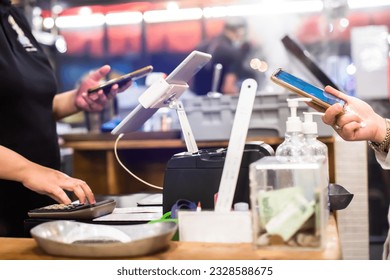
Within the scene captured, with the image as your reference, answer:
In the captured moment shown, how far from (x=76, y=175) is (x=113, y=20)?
3.80m

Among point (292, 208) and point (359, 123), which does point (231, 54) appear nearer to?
point (359, 123)

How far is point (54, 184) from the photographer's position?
1058 millimetres

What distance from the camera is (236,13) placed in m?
5.33

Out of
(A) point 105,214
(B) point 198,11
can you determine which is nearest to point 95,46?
(B) point 198,11

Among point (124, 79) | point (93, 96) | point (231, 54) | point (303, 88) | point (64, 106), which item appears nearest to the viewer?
point (303, 88)

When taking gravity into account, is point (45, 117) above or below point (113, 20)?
below

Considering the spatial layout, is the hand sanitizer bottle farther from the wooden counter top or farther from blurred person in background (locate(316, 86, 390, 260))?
the wooden counter top

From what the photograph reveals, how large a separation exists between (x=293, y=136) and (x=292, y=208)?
250mm

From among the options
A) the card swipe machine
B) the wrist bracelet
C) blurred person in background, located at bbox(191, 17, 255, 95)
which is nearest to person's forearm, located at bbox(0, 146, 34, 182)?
the card swipe machine

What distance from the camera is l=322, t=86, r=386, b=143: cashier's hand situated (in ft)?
3.29

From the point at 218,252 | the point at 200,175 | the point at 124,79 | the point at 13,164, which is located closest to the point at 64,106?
the point at 124,79

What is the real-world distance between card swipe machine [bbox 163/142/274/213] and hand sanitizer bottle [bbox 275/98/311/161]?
0.12 ft

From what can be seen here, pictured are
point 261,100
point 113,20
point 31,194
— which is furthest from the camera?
point 113,20
